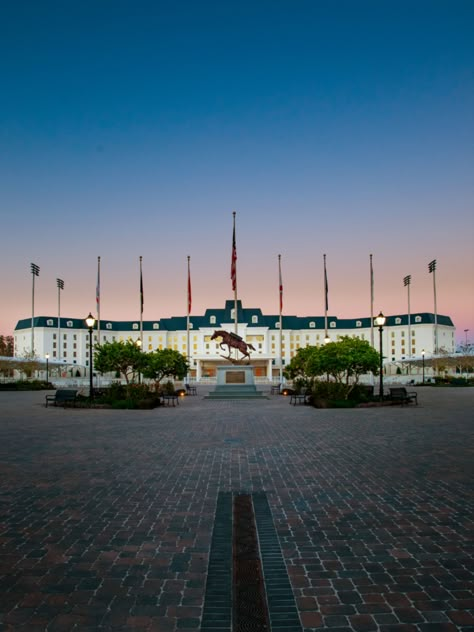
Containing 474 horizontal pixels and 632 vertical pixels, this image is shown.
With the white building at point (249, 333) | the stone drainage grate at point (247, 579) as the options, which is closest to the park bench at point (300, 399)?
the stone drainage grate at point (247, 579)

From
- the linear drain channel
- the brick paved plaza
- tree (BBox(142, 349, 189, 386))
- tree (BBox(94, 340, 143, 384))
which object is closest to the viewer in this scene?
the linear drain channel

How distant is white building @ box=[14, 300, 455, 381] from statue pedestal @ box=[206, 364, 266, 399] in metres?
86.2

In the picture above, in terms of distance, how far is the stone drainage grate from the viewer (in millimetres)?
4645

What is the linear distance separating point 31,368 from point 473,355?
59.7 metres

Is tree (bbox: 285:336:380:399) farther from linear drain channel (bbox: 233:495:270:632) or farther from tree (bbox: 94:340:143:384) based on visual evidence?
linear drain channel (bbox: 233:495:270:632)

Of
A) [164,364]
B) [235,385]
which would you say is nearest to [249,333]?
[235,385]

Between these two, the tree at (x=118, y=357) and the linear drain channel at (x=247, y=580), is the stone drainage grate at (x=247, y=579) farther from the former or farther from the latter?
the tree at (x=118, y=357)

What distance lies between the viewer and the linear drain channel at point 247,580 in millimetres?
4617

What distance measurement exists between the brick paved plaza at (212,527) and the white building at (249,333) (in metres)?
117

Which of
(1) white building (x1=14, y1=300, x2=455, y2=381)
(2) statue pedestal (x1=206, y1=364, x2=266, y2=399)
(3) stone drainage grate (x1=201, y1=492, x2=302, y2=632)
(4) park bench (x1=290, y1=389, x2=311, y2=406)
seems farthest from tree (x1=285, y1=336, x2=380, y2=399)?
(1) white building (x1=14, y1=300, x2=455, y2=381)

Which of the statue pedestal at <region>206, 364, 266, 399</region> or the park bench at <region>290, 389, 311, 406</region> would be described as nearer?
the park bench at <region>290, 389, 311, 406</region>

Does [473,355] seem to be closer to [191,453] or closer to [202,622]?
[191,453]

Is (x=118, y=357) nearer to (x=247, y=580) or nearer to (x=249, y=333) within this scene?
(x=247, y=580)

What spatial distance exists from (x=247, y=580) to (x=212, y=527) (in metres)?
1.88
